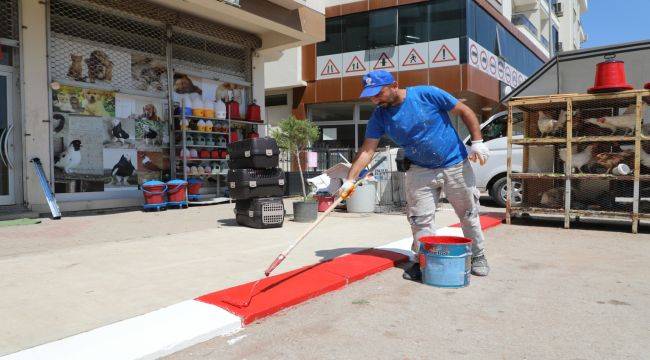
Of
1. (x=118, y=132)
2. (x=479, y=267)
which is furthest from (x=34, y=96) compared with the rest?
(x=479, y=267)

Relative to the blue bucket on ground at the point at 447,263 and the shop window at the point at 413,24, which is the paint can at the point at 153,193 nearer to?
the blue bucket on ground at the point at 447,263

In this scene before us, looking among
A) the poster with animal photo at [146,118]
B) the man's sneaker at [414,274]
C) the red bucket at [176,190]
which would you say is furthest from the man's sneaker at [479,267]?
the poster with animal photo at [146,118]

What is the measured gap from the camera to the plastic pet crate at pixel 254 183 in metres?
7.24

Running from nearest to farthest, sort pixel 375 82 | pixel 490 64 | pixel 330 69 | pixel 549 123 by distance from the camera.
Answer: pixel 375 82, pixel 549 123, pixel 490 64, pixel 330 69

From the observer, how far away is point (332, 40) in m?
19.6

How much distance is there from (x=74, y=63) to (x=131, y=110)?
147 cm

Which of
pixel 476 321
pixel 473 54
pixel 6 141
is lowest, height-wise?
pixel 476 321

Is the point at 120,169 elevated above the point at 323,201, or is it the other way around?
the point at 120,169

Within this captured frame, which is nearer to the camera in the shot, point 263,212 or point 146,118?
point 263,212

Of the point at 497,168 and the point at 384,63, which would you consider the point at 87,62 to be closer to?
the point at 497,168

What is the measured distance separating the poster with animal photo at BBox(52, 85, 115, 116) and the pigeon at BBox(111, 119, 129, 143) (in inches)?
8.3

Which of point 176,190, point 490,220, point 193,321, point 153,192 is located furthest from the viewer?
point 176,190

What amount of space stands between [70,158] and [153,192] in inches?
65.7

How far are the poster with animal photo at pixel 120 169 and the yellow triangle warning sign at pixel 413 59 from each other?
1137 cm
